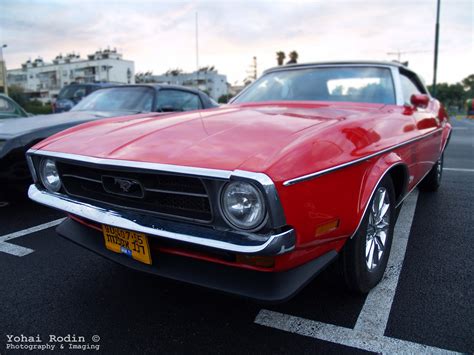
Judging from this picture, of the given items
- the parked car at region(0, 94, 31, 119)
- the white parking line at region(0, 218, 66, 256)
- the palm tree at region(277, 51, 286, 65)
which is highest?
the palm tree at region(277, 51, 286, 65)

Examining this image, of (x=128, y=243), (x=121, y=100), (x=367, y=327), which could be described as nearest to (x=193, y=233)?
(x=128, y=243)

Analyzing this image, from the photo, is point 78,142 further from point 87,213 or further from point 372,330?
point 372,330

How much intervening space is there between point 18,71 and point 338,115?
112544 mm

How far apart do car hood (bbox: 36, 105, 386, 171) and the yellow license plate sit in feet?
1.25

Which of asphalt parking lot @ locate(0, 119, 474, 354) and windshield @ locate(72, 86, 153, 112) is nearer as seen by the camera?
asphalt parking lot @ locate(0, 119, 474, 354)

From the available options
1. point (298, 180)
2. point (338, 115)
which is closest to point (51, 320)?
point (298, 180)

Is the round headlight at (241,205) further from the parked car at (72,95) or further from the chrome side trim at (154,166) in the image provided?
the parked car at (72,95)

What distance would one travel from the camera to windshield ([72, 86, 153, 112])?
16.7ft

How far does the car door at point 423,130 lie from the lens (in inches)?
123

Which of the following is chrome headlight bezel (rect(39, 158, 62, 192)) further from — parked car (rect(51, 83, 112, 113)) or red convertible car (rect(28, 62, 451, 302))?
parked car (rect(51, 83, 112, 113))

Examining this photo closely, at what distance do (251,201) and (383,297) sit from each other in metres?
1.19

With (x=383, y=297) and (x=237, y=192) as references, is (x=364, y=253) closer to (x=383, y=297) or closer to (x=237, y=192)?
(x=383, y=297)

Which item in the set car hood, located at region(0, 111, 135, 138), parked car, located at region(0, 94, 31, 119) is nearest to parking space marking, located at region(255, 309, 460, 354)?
car hood, located at region(0, 111, 135, 138)

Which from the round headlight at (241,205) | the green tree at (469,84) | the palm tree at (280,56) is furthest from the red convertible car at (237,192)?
the green tree at (469,84)
